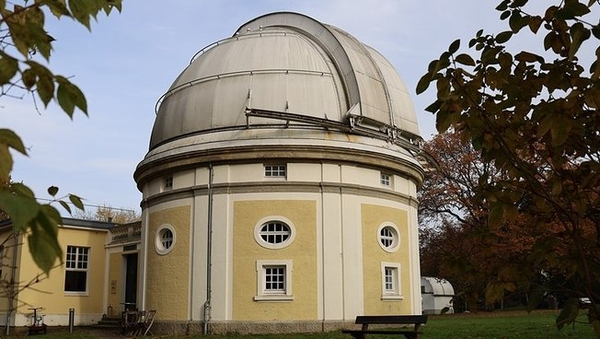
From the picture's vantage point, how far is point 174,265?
2047 cm

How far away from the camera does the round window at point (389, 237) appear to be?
2073 cm

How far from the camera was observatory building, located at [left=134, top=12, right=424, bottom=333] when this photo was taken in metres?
19.3

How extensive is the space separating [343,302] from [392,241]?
10.0 feet

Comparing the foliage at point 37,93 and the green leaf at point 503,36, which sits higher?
the green leaf at point 503,36

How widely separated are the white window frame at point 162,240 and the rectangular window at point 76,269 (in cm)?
768

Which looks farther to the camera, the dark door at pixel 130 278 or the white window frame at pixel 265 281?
the dark door at pixel 130 278

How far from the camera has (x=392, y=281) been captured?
20.8 meters

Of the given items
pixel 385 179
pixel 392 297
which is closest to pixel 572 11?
pixel 392 297

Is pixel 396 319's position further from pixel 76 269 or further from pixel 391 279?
pixel 76 269

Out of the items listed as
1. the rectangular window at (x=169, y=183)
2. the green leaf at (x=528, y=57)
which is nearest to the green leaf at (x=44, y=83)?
the green leaf at (x=528, y=57)

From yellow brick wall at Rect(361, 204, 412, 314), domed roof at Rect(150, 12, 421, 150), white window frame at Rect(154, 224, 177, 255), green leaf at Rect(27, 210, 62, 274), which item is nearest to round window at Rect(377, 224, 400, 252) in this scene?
yellow brick wall at Rect(361, 204, 412, 314)

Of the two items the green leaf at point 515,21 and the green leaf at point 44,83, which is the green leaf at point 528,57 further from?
the green leaf at point 44,83

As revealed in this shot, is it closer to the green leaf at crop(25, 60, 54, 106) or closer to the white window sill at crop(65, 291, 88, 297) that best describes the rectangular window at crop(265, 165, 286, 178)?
the white window sill at crop(65, 291, 88, 297)

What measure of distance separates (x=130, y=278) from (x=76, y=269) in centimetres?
257
